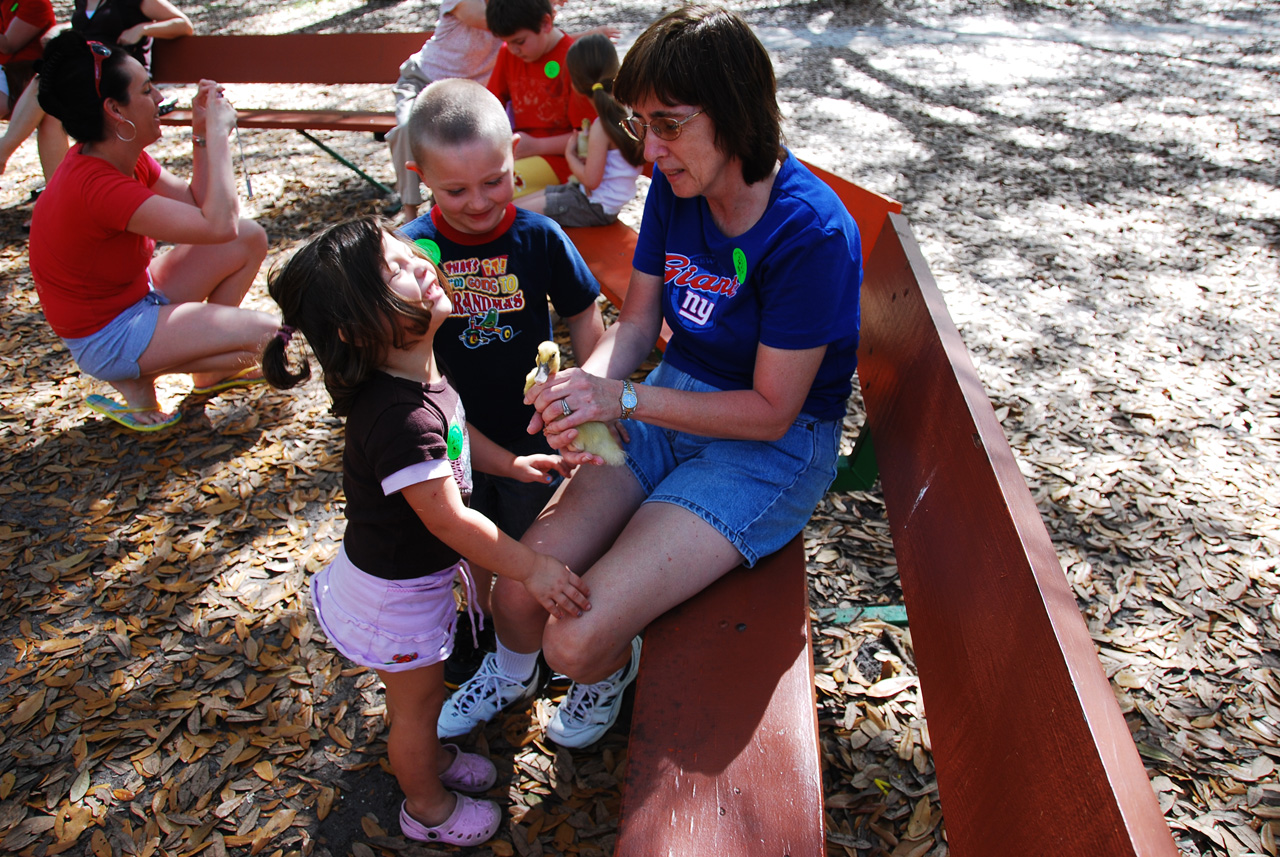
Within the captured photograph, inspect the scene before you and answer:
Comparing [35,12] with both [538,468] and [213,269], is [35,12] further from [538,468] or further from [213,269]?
[538,468]

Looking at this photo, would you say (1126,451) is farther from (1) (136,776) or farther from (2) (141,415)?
(2) (141,415)

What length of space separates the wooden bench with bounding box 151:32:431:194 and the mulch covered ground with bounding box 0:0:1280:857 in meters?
0.65

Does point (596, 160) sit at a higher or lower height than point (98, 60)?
lower

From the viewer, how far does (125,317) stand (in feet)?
12.0

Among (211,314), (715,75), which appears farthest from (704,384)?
(211,314)

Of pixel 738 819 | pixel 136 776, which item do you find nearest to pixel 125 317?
pixel 136 776

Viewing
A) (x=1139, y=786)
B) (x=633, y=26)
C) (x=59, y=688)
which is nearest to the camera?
(x=1139, y=786)

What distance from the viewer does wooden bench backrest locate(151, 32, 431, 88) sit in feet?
20.8

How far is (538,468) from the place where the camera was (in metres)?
2.27

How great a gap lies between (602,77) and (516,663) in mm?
3152

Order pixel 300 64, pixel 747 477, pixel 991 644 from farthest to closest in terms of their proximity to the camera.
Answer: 1. pixel 300 64
2. pixel 747 477
3. pixel 991 644

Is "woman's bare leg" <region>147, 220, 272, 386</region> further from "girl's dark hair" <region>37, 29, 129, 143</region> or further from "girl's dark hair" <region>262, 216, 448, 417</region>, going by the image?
"girl's dark hair" <region>262, 216, 448, 417</region>

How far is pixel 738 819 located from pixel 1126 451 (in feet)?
9.06

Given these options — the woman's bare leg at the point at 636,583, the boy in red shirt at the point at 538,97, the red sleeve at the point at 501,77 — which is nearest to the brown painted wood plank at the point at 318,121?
the red sleeve at the point at 501,77
